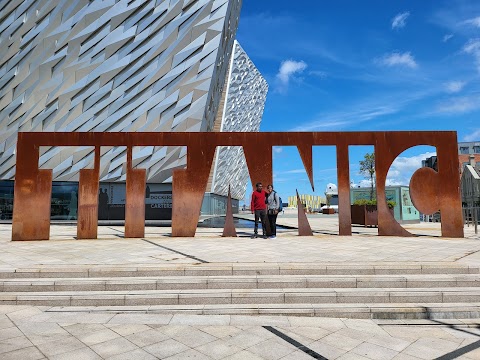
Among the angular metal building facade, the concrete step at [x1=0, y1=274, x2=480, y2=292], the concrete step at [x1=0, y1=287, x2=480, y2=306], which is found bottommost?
the concrete step at [x1=0, y1=287, x2=480, y2=306]

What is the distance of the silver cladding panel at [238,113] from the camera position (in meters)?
37.5

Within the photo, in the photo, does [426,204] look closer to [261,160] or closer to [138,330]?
[261,160]

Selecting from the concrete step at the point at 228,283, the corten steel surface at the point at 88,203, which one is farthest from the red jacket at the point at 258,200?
the concrete step at the point at 228,283

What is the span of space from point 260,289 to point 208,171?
6.40 m

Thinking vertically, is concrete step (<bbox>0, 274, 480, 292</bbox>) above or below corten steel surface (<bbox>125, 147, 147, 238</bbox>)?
below

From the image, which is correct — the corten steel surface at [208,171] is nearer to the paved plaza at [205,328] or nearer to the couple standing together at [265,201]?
the couple standing together at [265,201]

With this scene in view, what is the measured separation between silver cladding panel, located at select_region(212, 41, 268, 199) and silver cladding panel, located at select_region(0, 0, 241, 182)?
11.1 metres

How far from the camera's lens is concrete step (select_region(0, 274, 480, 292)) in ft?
16.9

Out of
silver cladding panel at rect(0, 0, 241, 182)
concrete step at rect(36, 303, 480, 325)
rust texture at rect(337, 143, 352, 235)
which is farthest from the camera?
silver cladding panel at rect(0, 0, 241, 182)

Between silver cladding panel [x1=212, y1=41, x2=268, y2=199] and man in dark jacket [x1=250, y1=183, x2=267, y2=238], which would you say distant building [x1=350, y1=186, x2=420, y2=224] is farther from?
silver cladding panel [x1=212, y1=41, x2=268, y2=199]

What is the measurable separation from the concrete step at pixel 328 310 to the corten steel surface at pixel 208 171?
249 inches

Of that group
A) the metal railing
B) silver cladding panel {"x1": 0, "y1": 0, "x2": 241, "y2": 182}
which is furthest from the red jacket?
silver cladding panel {"x1": 0, "y1": 0, "x2": 241, "y2": 182}

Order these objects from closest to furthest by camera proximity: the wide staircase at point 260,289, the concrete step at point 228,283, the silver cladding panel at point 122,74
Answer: the wide staircase at point 260,289 → the concrete step at point 228,283 → the silver cladding panel at point 122,74

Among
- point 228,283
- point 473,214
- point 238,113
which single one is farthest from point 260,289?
point 238,113
